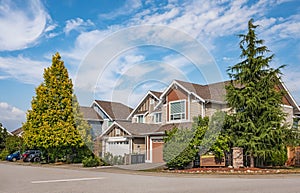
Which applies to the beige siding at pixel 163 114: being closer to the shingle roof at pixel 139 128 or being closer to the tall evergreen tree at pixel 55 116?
the shingle roof at pixel 139 128

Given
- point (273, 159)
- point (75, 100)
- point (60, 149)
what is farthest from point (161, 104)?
point (273, 159)

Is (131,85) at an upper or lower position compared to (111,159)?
upper

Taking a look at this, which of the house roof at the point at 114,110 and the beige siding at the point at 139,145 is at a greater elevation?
the house roof at the point at 114,110

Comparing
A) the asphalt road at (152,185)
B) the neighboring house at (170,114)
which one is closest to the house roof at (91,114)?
the neighboring house at (170,114)

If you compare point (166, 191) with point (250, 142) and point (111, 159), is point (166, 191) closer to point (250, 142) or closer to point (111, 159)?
point (250, 142)

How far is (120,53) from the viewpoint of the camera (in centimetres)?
2498

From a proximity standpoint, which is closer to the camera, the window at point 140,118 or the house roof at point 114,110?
the window at point 140,118

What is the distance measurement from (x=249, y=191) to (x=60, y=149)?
1031 inches

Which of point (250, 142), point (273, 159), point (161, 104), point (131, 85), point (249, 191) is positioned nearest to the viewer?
point (249, 191)

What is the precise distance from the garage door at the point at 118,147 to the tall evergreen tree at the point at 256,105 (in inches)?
599

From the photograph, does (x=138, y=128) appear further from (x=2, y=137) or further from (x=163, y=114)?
(x=2, y=137)

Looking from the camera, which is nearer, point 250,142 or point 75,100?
point 250,142

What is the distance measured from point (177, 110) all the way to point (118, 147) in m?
8.61

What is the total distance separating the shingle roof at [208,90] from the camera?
31092 mm
